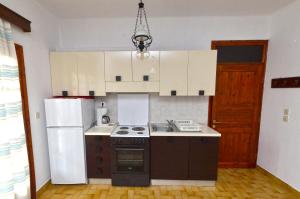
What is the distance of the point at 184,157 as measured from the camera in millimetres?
2350

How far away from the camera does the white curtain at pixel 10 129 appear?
59.2 inches

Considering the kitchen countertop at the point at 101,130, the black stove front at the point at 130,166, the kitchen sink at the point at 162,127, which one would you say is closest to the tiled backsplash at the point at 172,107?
the kitchen sink at the point at 162,127

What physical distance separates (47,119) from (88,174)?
1.06 metres

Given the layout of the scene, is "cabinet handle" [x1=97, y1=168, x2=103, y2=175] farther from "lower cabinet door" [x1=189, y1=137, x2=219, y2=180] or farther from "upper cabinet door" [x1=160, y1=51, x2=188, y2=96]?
"upper cabinet door" [x1=160, y1=51, x2=188, y2=96]

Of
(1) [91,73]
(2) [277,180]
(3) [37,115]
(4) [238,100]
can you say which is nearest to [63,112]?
(3) [37,115]

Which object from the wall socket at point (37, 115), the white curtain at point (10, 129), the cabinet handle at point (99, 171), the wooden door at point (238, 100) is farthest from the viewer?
the wooden door at point (238, 100)

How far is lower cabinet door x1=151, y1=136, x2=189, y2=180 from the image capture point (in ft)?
7.65

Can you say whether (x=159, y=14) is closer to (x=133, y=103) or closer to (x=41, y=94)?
(x=133, y=103)

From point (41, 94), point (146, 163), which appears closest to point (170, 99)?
point (146, 163)

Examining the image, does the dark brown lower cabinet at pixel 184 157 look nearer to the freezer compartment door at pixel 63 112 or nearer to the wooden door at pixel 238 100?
the wooden door at pixel 238 100

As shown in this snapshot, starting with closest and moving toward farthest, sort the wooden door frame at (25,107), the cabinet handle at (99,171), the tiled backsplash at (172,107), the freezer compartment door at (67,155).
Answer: the wooden door frame at (25,107) → the freezer compartment door at (67,155) → the cabinet handle at (99,171) → the tiled backsplash at (172,107)

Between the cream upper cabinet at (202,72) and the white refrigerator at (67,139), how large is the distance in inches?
69.3

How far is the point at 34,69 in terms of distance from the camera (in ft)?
6.93

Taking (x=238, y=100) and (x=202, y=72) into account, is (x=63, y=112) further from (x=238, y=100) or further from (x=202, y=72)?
(x=238, y=100)
